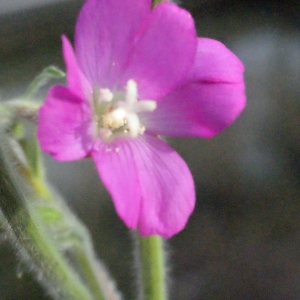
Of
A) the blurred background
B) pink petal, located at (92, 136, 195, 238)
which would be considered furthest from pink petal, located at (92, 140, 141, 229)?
the blurred background

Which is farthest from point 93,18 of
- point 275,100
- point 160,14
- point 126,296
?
point 275,100

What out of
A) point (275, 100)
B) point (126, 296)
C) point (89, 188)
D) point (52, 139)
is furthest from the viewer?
point (275, 100)

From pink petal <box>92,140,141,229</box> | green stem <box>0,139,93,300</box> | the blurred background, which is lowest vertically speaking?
the blurred background

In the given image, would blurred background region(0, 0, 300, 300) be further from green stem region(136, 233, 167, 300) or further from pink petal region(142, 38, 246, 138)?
pink petal region(142, 38, 246, 138)

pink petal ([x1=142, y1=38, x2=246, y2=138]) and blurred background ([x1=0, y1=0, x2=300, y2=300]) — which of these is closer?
pink petal ([x1=142, y1=38, x2=246, y2=138])

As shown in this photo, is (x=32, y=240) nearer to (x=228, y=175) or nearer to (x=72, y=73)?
(x=72, y=73)

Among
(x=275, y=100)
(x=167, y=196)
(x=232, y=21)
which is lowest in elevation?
(x=275, y=100)

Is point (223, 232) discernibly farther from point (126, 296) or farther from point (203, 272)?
point (126, 296)
